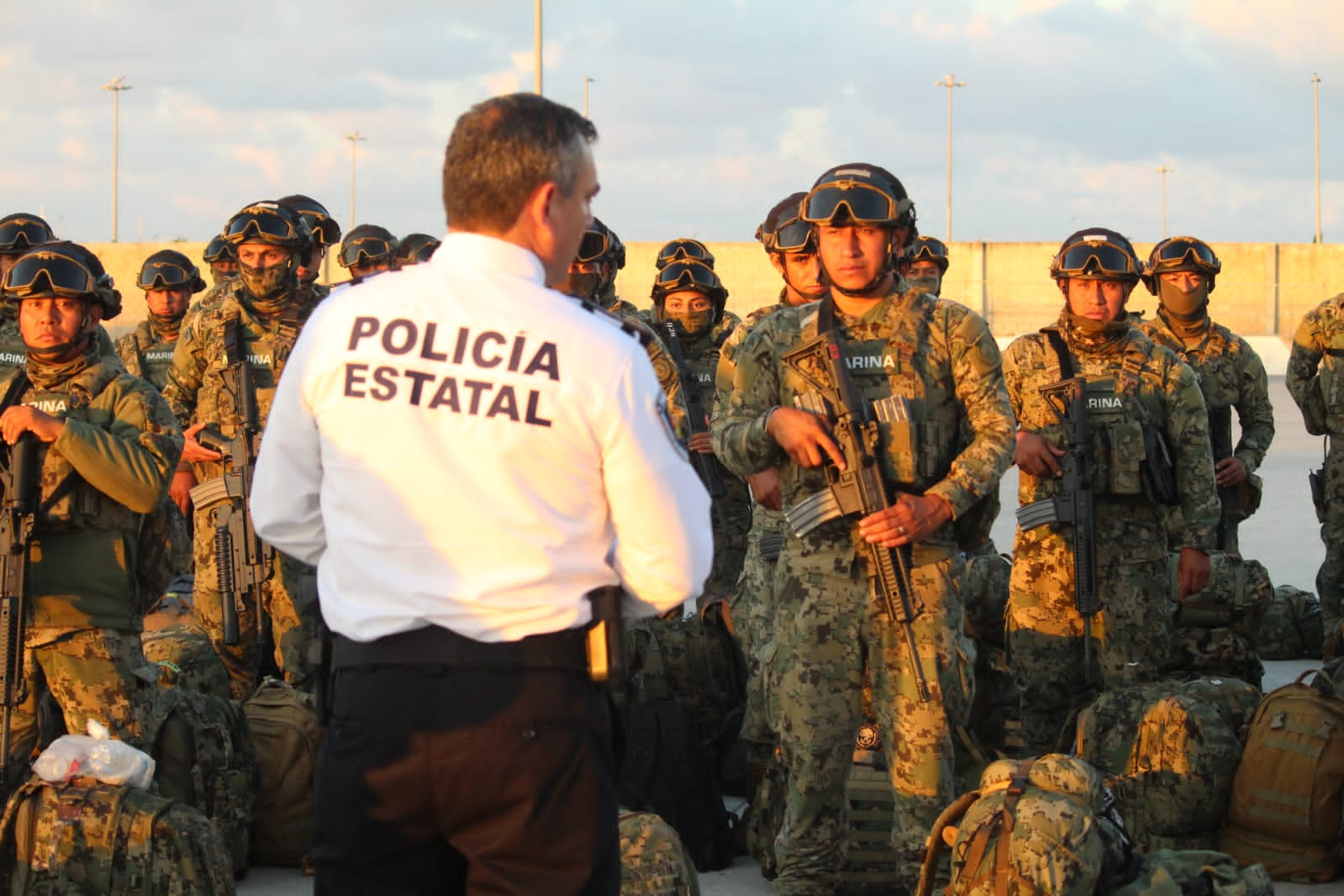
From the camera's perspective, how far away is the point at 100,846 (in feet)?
16.5

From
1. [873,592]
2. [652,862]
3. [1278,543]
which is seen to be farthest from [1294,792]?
[1278,543]

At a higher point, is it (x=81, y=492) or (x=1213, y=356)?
(x=1213, y=356)

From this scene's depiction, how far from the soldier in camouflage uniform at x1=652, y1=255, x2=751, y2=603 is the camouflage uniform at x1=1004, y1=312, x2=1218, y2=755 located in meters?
2.38

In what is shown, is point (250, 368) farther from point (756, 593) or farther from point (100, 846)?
point (100, 846)

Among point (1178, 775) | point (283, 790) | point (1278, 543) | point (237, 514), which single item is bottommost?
point (283, 790)

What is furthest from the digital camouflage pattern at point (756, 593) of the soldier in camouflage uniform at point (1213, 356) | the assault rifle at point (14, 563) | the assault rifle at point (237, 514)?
the soldier in camouflage uniform at point (1213, 356)

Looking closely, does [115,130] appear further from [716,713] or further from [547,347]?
[547,347]

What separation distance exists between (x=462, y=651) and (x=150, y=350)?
8.87 meters

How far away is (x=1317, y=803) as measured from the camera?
5.98 m

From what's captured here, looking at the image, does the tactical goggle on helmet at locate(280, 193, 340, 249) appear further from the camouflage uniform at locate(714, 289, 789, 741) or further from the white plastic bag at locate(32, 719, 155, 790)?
the white plastic bag at locate(32, 719, 155, 790)

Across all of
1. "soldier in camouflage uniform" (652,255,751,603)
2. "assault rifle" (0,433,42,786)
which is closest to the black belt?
"assault rifle" (0,433,42,786)

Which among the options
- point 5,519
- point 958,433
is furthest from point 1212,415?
point 5,519

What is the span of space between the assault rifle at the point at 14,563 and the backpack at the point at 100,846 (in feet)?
2.46

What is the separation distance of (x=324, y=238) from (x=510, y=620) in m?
7.45
